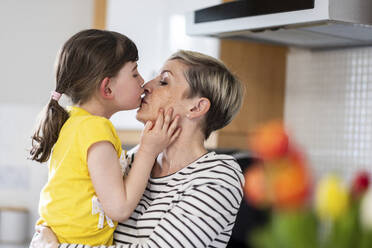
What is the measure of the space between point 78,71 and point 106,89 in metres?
0.09

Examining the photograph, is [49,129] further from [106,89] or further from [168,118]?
[168,118]

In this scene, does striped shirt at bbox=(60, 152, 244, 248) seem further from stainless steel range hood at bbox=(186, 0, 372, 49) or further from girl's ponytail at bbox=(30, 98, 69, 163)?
stainless steel range hood at bbox=(186, 0, 372, 49)

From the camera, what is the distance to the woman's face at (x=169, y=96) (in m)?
1.41

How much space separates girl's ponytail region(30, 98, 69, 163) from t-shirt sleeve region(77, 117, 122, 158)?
0.32ft

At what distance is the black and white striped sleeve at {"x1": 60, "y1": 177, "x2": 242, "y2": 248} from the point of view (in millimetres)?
1178

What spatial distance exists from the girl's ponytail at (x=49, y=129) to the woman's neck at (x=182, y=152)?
0.28 m

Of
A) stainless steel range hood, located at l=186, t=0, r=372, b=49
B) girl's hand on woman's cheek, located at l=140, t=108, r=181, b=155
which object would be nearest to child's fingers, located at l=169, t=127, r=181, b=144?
girl's hand on woman's cheek, located at l=140, t=108, r=181, b=155

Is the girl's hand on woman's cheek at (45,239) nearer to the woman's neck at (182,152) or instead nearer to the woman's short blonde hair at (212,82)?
the woman's neck at (182,152)

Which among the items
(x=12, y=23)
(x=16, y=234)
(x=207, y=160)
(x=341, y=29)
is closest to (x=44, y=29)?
(x=12, y=23)

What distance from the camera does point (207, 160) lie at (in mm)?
1348

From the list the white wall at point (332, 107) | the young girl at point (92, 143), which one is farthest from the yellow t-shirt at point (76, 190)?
the white wall at point (332, 107)

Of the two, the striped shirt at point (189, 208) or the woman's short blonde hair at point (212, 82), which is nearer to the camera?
the striped shirt at point (189, 208)

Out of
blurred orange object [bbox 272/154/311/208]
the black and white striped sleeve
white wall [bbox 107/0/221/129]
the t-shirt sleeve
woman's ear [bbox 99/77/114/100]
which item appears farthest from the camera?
white wall [bbox 107/0/221/129]

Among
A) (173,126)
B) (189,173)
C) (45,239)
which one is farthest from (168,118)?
(45,239)
